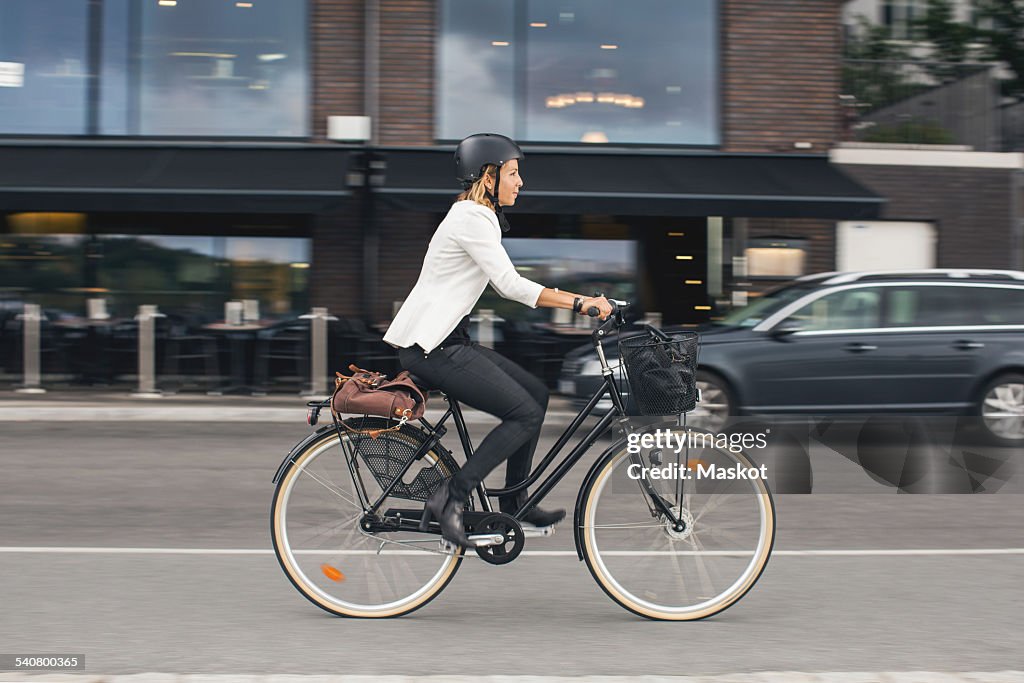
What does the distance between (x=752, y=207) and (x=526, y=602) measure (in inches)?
441

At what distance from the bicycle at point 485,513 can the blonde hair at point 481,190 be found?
711mm

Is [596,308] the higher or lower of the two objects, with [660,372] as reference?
higher

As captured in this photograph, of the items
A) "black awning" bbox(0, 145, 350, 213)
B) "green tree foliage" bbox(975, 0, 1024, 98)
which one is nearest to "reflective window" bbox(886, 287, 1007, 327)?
"black awning" bbox(0, 145, 350, 213)

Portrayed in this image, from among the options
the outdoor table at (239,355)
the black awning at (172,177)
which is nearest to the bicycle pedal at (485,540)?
the black awning at (172,177)

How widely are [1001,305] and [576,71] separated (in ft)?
26.0

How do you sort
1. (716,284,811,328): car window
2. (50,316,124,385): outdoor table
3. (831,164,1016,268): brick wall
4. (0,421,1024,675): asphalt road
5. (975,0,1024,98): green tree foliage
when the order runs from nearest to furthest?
(0,421,1024,675): asphalt road
(716,284,811,328): car window
(50,316,124,385): outdoor table
(831,164,1016,268): brick wall
(975,0,1024,98): green tree foliage

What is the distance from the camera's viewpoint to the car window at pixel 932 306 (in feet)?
36.2

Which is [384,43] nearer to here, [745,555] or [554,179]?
[554,179]

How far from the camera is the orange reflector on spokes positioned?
16.0 feet

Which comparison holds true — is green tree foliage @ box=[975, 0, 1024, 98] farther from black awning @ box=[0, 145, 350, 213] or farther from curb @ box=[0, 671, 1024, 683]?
curb @ box=[0, 671, 1024, 683]

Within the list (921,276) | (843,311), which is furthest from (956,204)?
(843,311)

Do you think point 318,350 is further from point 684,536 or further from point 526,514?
point 684,536

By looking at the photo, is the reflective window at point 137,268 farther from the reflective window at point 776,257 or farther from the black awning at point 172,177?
the reflective window at point 776,257

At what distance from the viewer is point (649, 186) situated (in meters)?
15.9
